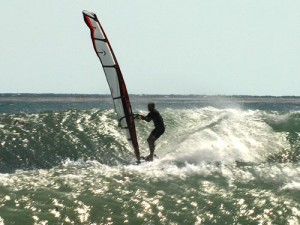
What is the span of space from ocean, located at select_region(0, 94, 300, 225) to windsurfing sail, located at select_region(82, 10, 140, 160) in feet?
4.22

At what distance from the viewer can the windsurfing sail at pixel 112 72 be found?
14.2 metres

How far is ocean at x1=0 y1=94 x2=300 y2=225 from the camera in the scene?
9836 millimetres

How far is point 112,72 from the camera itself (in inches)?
582

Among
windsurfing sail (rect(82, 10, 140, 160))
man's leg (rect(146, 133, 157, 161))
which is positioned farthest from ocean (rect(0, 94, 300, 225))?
windsurfing sail (rect(82, 10, 140, 160))

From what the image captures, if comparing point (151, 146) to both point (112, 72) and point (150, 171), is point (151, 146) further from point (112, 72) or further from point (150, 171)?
point (112, 72)

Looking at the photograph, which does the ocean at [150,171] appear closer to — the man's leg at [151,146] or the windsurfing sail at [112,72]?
the man's leg at [151,146]

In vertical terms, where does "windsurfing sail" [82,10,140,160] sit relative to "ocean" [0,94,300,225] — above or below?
above

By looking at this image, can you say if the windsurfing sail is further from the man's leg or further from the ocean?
the ocean

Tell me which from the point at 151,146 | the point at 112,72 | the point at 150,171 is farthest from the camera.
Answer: the point at 151,146

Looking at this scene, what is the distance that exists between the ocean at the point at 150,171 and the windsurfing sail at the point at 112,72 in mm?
1285

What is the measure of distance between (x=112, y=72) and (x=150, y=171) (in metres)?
3.26

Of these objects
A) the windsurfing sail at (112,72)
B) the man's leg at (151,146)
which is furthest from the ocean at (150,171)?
the windsurfing sail at (112,72)

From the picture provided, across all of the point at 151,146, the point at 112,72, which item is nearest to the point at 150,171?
the point at 151,146

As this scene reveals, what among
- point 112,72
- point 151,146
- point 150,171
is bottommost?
point 150,171
